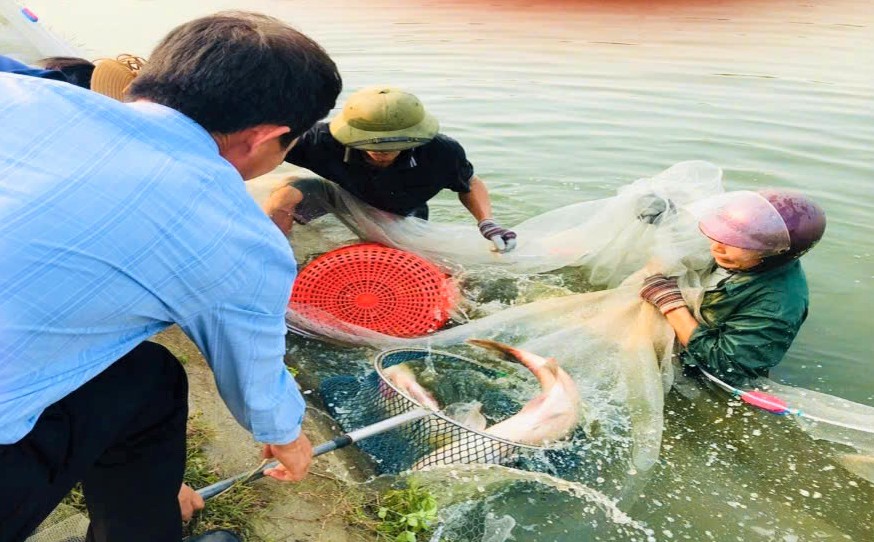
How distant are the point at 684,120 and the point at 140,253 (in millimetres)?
8684

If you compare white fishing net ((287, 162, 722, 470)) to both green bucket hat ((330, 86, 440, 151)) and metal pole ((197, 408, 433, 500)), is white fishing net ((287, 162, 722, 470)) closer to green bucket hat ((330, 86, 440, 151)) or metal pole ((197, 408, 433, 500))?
green bucket hat ((330, 86, 440, 151))

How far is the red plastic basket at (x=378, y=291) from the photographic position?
3846mm

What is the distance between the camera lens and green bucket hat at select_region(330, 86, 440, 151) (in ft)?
12.9

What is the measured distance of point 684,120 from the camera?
880cm

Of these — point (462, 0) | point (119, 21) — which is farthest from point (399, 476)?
point (462, 0)

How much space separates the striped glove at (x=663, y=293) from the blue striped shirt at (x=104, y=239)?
105 inches

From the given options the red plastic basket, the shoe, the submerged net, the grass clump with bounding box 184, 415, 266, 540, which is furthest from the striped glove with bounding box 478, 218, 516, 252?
the submerged net

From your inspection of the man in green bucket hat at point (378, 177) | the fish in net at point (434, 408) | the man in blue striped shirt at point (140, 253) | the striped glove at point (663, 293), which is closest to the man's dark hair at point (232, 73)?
the man in blue striped shirt at point (140, 253)

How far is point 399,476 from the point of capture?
9.36 feet

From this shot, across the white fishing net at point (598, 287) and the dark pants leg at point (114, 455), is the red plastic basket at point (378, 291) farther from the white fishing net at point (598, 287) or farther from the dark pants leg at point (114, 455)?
the dark pants leg at point (114, 455)

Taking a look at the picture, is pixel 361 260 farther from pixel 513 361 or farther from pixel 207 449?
pixel 207 449

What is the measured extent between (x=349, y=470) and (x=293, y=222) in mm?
2357

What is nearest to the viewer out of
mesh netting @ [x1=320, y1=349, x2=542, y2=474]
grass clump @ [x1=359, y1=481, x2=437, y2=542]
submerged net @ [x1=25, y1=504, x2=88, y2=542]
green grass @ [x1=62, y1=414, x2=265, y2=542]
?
submerged net @ [x1=25, y1=504, x2=88, y2=542]

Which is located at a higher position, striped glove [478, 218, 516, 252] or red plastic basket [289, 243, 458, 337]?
striped glove [478, 218, 516, 252]
